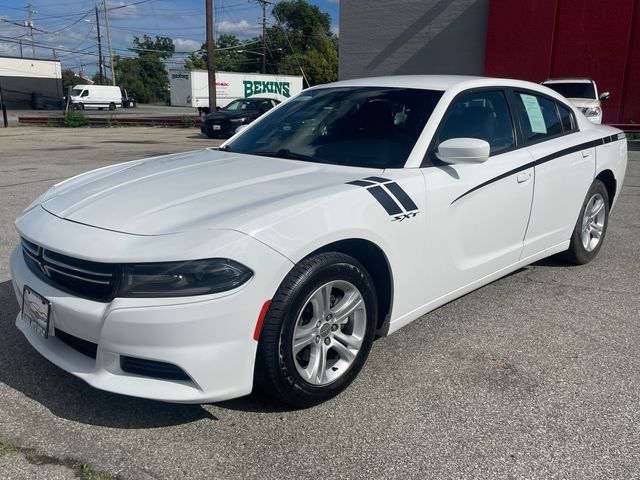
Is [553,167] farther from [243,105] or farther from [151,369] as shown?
[243,105]

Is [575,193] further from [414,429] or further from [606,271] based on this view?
[414,429]

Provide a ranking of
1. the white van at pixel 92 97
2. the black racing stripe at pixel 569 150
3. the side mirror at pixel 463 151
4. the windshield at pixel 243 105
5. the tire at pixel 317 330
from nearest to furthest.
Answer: the tire at pixel 317 330 → the side mirror at pixel 463 151 → the black racing stripe at pixel 569 150 → the windshield at pixel 243 105 → the white van at pixel 92 97

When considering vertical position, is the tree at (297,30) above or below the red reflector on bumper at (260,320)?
above

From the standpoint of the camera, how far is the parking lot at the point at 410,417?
2.37m

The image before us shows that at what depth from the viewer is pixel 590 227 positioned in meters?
5.04

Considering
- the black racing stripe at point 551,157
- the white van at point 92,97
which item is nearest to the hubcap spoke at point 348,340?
the black racing stripe at point 551,157

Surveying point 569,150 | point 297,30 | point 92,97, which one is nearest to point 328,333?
point 569,150

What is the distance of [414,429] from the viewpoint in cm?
263

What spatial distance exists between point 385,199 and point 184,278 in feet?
3.68

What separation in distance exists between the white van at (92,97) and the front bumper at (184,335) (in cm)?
5623

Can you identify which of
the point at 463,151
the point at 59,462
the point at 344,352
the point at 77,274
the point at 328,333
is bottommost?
the point at 59,462

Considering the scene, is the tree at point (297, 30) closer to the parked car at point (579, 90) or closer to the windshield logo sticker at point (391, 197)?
the parked car at point (579, 90)

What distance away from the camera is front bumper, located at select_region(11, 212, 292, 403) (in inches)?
90.5

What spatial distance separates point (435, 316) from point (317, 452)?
5.67 feet
